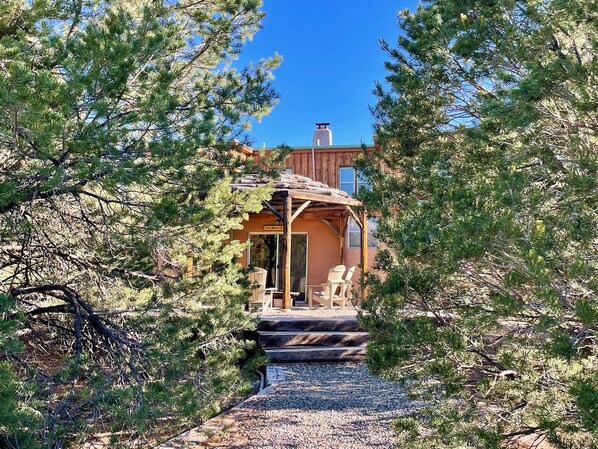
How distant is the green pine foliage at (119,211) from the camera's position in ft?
8.43

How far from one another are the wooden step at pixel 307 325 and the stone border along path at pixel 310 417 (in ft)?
4.53

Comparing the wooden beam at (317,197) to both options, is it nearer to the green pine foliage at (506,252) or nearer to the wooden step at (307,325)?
the wooden step at (307,325)

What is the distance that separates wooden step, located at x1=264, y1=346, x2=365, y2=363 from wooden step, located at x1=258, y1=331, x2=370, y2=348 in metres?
0.11

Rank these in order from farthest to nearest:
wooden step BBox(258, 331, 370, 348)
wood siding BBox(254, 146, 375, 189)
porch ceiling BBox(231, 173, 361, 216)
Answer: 1. wood siding BBox(254, 146, 375, 189)
2. porch ceiling BBox(231, 173, 361, 216)
3. wooden step BBox(258, 331, 370, 348)

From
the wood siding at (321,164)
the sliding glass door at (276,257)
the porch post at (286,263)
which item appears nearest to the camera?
the porch post at (286,263)

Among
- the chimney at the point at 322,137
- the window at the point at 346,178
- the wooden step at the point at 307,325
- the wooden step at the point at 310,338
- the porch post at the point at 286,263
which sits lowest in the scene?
the wooden step at the point at 310,338

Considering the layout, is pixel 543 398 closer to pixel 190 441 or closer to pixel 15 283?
pixel 190 441

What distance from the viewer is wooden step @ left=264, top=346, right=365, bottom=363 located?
280 inches

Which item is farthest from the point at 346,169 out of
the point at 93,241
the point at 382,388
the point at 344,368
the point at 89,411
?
the point at 89,411

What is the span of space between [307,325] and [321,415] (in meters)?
3.17

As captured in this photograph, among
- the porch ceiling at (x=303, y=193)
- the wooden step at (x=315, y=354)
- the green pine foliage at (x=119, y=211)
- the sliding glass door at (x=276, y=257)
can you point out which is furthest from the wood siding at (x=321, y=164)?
the green pine foliage at (x=119, y=211)

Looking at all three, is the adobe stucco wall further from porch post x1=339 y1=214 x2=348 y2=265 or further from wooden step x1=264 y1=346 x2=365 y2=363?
wooden step x1=264 y1=346 x2=365 y2=363

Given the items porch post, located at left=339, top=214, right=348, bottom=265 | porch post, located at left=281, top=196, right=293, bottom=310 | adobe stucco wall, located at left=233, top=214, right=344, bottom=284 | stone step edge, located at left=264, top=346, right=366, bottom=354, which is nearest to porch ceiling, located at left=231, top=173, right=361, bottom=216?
porch post, located at left=281, top=196, right=293, bottom=310

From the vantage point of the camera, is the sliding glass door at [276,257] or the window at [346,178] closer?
the sliding glass door at [276,257]
